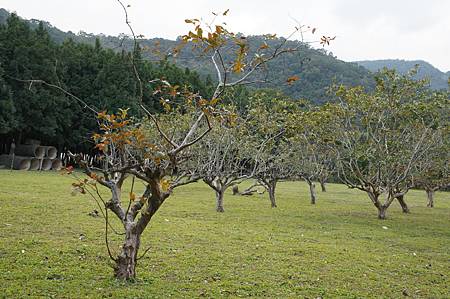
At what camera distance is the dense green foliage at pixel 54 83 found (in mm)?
36344

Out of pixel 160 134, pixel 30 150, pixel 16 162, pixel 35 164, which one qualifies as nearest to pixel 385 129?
pixel 160 134

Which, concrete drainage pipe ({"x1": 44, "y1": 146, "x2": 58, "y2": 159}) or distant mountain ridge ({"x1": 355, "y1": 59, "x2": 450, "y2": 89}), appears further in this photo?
distant mountain ridge ({"x1": 355, "y1": 59, "x2": 450, "y2": 89})

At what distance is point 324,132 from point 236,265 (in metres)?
12.2

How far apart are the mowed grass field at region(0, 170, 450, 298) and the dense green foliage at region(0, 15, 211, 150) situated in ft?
67.8

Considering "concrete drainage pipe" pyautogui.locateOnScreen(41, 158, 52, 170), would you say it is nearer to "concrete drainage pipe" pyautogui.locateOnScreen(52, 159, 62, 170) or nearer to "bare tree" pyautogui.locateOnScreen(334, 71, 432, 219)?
"concrete drainage pipe" pyautogui.locateOnScreen(52, 159, 62, 170)

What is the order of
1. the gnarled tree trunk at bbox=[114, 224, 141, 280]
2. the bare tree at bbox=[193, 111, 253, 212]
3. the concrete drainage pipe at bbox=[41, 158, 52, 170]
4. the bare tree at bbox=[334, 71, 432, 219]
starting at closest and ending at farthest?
1. the gnarled tree trunk at bbox=[114, 224, 141, 280]
2. the bare tree at bbox=[334, 71, 432, 219]
3. the bare tree at bbox=[193, 111, 253, 212]
4. the concrete drainage pipe at bbox=[41, 158, 52, 170]

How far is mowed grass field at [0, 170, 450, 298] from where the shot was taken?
7051 millimetres

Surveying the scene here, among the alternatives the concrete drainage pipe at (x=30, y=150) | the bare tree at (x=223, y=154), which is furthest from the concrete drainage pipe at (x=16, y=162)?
the bare tree at (x=223, y=154)

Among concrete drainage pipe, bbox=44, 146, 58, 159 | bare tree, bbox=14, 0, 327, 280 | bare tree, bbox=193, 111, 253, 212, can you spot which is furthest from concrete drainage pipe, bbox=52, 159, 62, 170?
bare tree, bbox=14, 0, 327, 280

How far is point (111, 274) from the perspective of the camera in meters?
7.45

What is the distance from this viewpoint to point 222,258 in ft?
30.6

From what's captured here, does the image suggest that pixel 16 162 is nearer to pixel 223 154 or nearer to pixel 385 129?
pixel 223 154

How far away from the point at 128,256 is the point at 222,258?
9.25 ft

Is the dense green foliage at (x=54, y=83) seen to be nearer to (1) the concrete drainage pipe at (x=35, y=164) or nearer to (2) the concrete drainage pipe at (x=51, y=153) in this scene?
(2) the concrete drainage pipe at (x=51, y=153)
